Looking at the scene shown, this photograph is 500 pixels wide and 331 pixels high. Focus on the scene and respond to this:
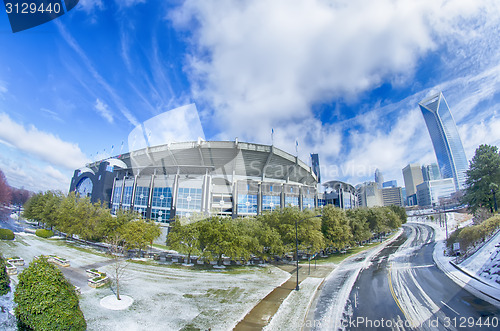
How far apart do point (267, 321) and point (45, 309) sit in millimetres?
12784

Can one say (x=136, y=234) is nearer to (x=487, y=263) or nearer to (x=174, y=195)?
(x=174, y=195)

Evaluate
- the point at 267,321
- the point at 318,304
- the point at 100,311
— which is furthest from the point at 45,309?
the point at 318,304

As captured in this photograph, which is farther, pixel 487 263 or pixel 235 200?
pixel 235 200

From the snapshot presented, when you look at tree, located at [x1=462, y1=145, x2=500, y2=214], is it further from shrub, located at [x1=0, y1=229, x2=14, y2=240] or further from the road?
shrub, located at [x1=0, y1=229, x2=14, y2=240]

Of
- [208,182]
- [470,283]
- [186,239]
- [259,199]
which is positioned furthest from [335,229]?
[208,182]

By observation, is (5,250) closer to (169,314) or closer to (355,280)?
(169,314)

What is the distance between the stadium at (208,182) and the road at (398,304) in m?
34.7

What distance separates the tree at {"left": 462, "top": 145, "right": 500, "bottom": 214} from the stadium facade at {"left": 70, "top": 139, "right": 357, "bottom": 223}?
1542 inches

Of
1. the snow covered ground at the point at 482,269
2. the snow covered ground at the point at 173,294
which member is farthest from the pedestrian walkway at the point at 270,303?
the snow covered ground at the point at 482,269

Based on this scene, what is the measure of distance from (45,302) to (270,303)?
593 inches

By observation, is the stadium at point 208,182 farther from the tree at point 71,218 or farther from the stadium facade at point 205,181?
the tree at point 71,218

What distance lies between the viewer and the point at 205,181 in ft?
199

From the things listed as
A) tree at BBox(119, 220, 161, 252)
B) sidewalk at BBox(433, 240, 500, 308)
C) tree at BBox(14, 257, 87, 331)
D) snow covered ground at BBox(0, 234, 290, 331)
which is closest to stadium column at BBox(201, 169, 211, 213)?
tree at BBox(119, 220, 161, 252)

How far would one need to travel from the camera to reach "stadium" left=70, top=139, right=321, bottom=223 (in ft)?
198
